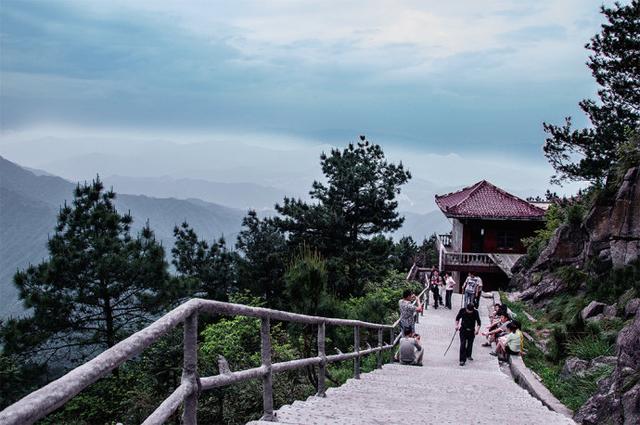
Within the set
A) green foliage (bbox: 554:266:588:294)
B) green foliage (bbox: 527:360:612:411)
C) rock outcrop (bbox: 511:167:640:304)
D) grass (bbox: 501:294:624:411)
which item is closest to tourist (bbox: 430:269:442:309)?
rock outcrop (bbox: 511:167:640:304)

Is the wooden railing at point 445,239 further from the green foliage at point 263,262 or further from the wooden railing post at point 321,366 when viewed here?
the wooden railing post at point 321,366

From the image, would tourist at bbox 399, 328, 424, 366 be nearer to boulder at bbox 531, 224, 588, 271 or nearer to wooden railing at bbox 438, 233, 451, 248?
boulder at bbox 531, 224, 588, 271

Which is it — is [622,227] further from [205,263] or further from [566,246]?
[205,263]

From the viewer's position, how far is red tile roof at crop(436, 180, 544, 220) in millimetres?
41062

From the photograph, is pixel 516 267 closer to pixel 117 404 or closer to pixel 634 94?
pixel 634 94

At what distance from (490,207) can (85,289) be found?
2690 cm

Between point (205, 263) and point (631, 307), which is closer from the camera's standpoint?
point (631, 307)

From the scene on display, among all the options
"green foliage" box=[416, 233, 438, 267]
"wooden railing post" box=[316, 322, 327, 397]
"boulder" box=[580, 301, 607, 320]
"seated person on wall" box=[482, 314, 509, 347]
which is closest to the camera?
"wooden railing post" box=[316, 322, 327, 397]

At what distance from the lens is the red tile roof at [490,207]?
41062mm

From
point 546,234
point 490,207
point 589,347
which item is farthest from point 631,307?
point 490,207

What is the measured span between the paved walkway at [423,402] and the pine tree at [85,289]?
18843 millimetres

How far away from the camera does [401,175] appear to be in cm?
4600

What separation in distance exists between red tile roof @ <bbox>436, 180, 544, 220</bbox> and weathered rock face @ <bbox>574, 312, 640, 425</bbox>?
32.5 metres

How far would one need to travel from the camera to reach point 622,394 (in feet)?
23.9
